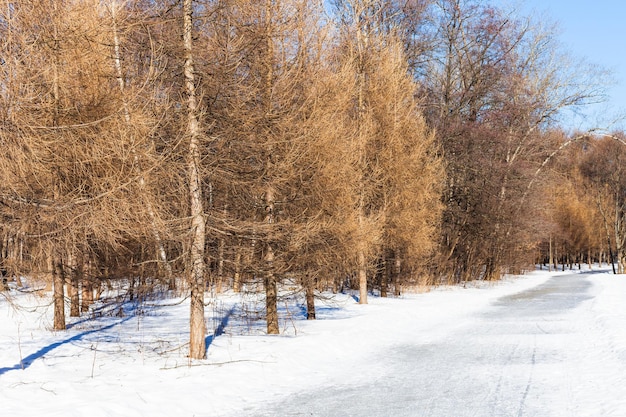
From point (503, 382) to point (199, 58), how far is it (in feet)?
25.2

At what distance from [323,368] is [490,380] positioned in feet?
9.39

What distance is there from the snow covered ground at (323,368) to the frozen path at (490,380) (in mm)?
23

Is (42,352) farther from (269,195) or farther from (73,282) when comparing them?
(269,195)

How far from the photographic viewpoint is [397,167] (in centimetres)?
2250

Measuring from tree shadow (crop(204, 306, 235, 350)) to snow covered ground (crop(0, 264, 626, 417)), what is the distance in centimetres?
10

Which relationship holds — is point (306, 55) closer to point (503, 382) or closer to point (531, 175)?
point (503, 382)

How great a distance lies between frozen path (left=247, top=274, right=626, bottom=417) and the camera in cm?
754

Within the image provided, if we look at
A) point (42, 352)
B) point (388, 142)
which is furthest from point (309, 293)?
point (388, 142)

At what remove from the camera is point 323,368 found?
10.7 metres

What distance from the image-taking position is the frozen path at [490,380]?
7.54 m

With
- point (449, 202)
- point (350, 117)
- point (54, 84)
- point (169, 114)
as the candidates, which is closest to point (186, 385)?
point (169, 114)

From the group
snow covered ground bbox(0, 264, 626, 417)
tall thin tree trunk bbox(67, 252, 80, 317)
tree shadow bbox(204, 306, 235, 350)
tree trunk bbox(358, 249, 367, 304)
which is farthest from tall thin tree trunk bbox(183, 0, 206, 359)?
tree trunk bbox(358, 249, 367, 304)

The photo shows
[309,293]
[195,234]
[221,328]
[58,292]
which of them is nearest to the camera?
[195,234]

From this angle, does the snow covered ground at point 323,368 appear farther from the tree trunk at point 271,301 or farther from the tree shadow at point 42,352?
the tree trunk at point 271,301
